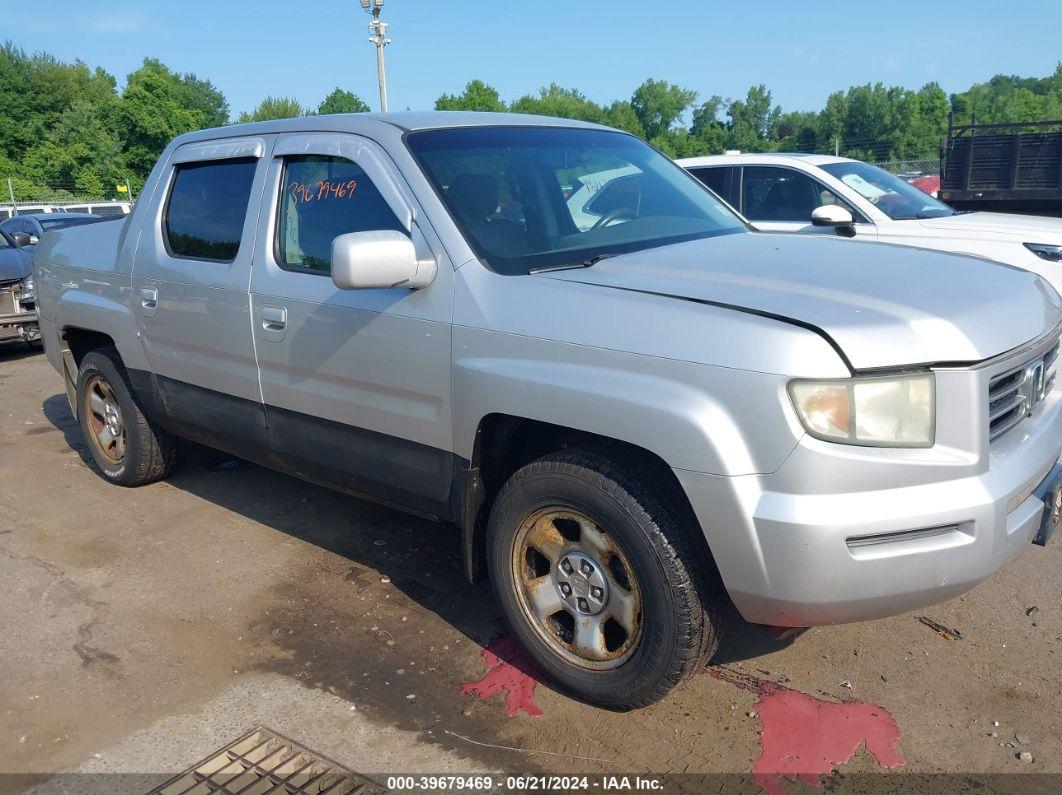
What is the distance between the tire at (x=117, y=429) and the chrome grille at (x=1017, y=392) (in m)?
4.36

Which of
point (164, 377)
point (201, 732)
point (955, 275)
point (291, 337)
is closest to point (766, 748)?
point (955, 275)

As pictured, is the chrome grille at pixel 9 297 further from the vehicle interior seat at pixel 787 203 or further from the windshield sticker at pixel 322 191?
the vehicle interior seat at pixel 787 203

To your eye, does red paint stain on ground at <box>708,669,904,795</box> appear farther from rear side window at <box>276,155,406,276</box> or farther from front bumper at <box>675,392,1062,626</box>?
rear side window at <box>276,155,406,276</box>

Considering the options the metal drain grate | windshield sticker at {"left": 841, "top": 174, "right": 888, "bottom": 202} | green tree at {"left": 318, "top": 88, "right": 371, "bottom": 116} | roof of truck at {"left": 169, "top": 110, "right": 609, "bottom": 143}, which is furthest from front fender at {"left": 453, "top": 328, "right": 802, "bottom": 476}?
green tree at {"left": 318, "top": 88, "right": 371, "bottom": 116}

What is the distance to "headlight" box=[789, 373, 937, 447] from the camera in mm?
2418

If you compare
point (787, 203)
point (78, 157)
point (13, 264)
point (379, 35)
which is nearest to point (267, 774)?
point (787, 203)

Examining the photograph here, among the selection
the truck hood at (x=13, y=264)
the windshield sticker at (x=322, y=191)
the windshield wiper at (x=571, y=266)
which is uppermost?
the windshield sticker at (x=322, y=191)

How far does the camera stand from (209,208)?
14.2ft

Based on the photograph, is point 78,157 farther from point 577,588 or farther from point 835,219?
point 577,588

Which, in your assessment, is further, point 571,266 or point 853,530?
point 571,266

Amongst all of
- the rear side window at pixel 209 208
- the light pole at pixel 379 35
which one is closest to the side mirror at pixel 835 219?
the rear side window at pixel 209 208

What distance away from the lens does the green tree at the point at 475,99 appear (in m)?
86.8

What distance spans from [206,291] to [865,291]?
2.90 m

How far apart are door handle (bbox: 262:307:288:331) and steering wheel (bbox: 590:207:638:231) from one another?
1.32 metres
